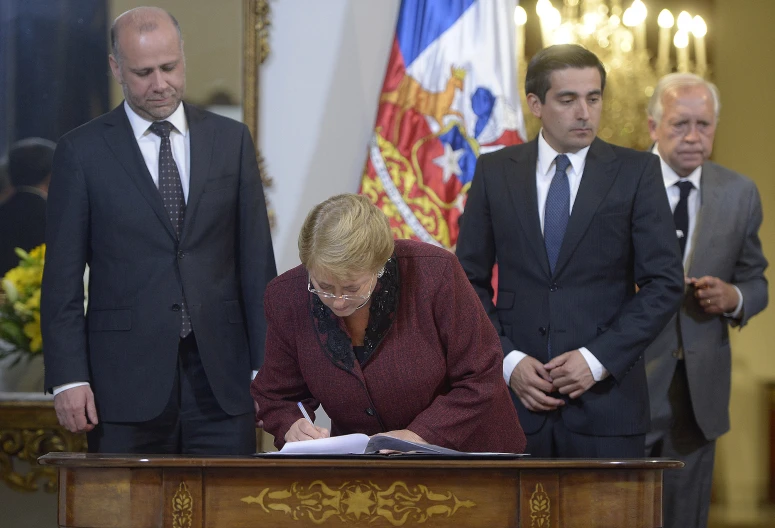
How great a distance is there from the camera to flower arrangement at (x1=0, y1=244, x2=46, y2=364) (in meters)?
4.25

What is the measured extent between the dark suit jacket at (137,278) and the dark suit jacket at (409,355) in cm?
59

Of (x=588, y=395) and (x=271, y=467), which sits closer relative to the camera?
(x=271, y=467)

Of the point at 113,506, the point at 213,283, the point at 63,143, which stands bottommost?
the point at 113,506

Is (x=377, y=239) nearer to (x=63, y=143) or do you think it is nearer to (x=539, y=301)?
(x=539, y=301)

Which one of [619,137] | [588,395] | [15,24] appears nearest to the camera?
[588,395]

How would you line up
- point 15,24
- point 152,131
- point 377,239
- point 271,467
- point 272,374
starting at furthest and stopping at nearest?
point 15,24 < point 152,131 < point 272,374 < point 377,239 < point 271,467

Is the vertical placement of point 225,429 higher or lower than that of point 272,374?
lower

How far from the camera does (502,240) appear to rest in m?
3.32

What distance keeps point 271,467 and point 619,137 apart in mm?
5235

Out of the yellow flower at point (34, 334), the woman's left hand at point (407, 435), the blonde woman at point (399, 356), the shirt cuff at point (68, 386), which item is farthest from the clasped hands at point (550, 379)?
the yellow flower at point (34, 334)

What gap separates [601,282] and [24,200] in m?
2.64

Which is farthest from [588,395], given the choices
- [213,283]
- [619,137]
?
[619,137]

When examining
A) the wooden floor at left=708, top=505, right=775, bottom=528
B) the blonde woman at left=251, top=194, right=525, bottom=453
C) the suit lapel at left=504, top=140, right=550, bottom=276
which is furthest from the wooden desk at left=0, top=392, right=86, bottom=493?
the wooden floor at left=708, top=505, right=775, bottom=528

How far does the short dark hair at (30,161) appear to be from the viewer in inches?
179
